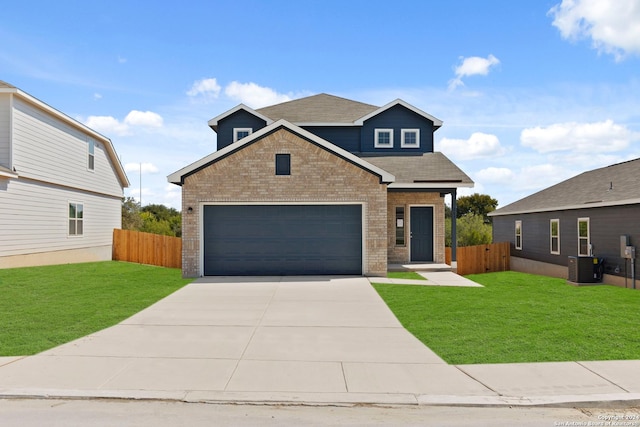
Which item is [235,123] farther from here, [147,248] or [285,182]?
[147,248]

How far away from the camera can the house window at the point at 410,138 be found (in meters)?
21.2

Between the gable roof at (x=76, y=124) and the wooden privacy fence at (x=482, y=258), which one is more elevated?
the gable roof at (x=76, y=124)

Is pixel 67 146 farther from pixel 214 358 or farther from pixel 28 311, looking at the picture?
pixel 214 358

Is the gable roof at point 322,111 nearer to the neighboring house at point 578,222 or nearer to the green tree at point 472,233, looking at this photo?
the neighboring house at point 578,222

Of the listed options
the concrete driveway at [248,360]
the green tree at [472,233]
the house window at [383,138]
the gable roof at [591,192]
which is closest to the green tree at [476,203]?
the green tree at [472,233]

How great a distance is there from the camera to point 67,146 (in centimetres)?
2128

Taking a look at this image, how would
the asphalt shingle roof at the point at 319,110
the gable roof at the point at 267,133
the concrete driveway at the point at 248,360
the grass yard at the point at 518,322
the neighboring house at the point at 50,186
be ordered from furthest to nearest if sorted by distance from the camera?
the asphalt shingle roof at the point at 319,110 < the neighboring house at the point at 50,186 < the gable roof at the point at 267,133 < the grass yard at the point at 518,322 < the concrete driveway at the point at 248,360

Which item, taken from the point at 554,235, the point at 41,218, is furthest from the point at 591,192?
the point at 41,218

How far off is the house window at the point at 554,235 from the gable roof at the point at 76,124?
75.1 feet

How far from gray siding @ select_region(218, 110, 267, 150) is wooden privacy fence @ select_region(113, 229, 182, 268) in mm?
5267

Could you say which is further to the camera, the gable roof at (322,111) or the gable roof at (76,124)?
the gable roof at (322,111)

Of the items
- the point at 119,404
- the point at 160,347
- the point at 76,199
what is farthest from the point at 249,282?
the point at 76,199

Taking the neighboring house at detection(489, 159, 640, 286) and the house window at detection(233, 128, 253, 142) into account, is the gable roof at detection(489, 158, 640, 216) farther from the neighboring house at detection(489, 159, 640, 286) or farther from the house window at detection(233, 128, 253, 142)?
the house window at detection(233, 128, 253, 142)

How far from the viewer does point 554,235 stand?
20578mm
